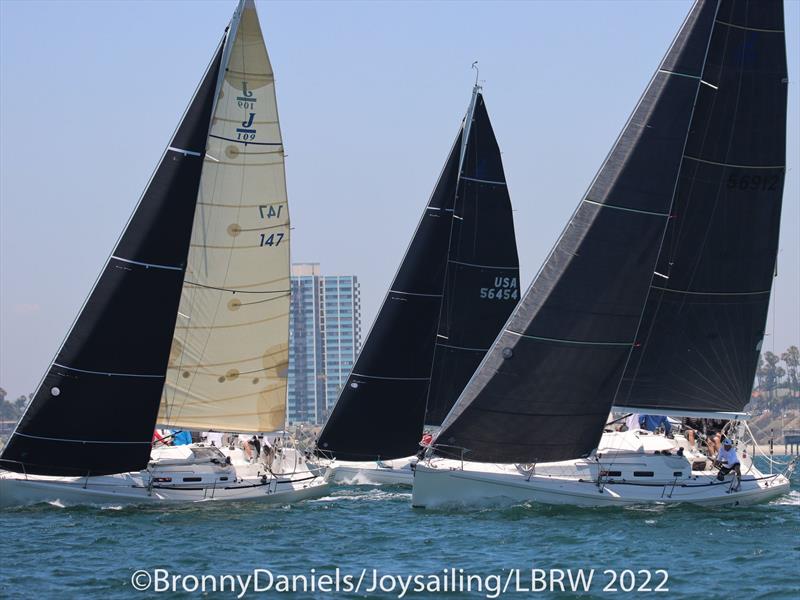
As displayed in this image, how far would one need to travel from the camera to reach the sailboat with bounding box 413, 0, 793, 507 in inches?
1006

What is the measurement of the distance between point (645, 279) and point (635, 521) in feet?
16.0

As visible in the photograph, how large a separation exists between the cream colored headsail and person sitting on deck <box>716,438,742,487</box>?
379 inches

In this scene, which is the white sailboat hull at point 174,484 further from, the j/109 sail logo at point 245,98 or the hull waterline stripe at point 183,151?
the j/109 sail logo at point 245,98

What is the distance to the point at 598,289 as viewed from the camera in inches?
1009

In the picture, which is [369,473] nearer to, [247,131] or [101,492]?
[101,492]

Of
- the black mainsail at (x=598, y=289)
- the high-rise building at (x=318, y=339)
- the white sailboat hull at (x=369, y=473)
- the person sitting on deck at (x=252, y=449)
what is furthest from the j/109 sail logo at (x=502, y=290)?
the high-rise building at (x=318, y=339)

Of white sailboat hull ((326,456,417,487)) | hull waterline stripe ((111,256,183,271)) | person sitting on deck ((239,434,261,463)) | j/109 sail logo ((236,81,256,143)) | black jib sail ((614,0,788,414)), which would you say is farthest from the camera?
white sailboat hull ((326,456,417,487))

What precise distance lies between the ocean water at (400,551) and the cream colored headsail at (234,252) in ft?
8.87

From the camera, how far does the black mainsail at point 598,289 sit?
2553 centimetres

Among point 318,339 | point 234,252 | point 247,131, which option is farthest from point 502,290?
point 318,339

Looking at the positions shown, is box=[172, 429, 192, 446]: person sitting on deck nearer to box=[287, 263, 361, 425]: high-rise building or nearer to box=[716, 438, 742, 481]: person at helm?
box=[716, 438, 742, 481]: person at helm

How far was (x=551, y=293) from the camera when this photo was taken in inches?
1008

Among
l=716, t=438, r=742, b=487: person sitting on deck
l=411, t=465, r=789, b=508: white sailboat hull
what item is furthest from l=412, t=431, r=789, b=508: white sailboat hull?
l=716, t=438, r=742, b=487: person sitting on deck

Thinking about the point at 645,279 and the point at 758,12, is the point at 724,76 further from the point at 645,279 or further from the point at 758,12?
the point at 645,279
